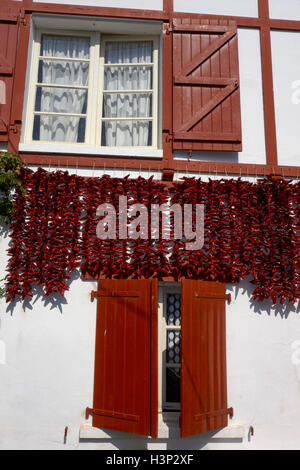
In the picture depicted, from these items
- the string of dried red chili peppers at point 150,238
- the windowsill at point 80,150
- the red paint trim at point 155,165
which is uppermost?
the windowsill at point 80,150

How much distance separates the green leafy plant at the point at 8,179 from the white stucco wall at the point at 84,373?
0.31 metres

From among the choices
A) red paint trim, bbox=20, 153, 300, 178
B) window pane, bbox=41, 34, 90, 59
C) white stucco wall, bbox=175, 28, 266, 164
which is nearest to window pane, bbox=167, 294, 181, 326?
red paint trim, bbox=20, 153, 300, 178

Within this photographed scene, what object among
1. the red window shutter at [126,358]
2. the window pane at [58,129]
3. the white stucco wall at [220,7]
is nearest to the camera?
the red window shutter at [126,358]

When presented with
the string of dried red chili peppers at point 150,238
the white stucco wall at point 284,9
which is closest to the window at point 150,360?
the string of dried red chili peppers at point 150,238

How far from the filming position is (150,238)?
4.05 m

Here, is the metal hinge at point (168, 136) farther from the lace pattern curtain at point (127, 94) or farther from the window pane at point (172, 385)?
the window pane at point (172, 385)

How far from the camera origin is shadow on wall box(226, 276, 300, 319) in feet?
13.5

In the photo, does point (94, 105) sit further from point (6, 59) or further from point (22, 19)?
point (22, 19)

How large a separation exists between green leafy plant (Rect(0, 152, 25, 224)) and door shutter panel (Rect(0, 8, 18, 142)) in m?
0.38

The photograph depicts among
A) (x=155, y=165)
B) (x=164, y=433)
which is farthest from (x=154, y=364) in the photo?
(x=155, y=165)

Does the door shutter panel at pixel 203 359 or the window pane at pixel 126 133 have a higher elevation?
the window pane at pixel 126 133

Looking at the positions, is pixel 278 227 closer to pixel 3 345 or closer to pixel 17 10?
pixel 3 345

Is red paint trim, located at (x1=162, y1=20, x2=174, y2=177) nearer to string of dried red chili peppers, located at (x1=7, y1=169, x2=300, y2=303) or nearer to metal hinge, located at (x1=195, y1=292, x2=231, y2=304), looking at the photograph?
string of dried red chili peppers, located at (x1=7, y1=169, x2=300, y2=303)

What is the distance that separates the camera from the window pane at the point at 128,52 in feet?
16.2
